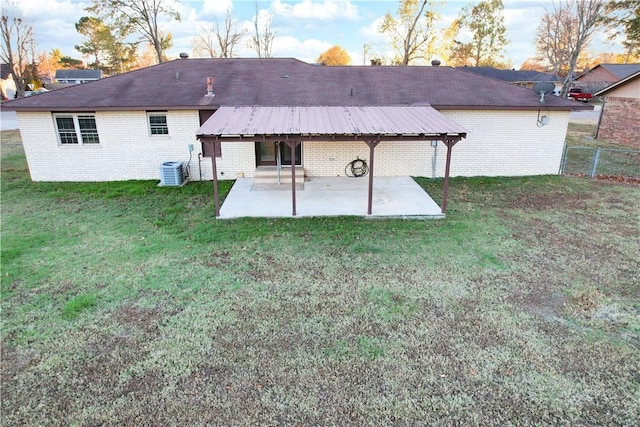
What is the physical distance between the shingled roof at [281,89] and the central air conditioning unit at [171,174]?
1713 mm

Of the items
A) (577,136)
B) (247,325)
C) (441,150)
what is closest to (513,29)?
(577,136)

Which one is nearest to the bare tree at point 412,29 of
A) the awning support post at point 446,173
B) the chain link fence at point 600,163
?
the chain link fence at point 600,163

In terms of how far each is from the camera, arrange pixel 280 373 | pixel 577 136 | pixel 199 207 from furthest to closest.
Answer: pixel 577 136
pixel 199 207
pixel 280 373

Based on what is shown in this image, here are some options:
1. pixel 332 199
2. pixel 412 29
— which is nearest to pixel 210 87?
pixel 332 199

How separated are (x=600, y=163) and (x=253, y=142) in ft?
43.5

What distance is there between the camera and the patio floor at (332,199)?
9.45 metres

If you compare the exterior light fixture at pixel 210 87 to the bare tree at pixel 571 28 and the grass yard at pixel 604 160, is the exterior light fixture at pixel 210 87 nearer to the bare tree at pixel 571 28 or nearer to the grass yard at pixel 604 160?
the grass yard at pixel 604 160

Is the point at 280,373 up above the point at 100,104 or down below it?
below

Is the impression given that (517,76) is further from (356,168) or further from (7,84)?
(7,84)

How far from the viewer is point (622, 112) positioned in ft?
60.3

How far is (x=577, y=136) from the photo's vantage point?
67.7 ft

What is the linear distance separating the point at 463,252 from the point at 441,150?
5.90m

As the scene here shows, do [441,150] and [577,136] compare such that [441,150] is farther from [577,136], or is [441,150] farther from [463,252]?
[577,136]

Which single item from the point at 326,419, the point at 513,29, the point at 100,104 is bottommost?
the point at 326,419
